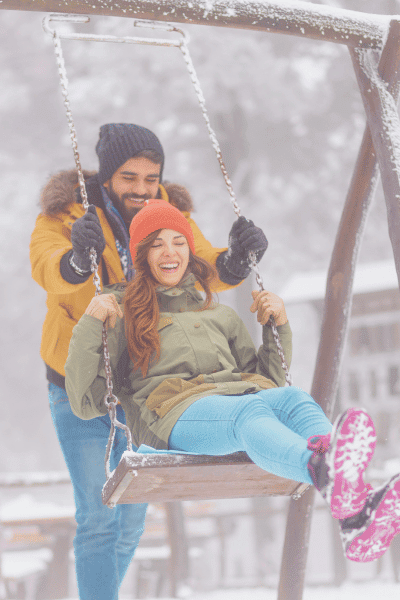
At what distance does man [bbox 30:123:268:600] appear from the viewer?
2.66 metres

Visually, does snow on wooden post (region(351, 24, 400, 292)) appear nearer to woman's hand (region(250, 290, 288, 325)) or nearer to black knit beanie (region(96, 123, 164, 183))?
woman's hand (region(250, 290, 288, 325))

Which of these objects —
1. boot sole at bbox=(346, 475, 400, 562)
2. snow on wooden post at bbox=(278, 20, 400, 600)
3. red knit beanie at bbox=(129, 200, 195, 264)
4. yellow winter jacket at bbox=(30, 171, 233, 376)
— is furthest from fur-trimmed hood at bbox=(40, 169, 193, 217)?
boot sole at bbox=(346, 475, 400, 562)

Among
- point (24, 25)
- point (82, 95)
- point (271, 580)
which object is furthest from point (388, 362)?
point (24, 25)

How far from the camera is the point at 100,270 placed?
2.85m

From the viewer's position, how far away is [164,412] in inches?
93.6

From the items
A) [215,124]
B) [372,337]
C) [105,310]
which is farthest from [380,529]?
[215,124]

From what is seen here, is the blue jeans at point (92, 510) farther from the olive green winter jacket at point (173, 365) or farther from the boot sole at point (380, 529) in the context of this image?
the boot sole at point (380, 529)

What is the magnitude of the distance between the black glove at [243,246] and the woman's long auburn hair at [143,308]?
0.17 metres

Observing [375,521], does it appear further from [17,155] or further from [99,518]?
[17,155]

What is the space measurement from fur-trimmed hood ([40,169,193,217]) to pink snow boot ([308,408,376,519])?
1516 millimetres

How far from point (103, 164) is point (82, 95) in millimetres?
9404

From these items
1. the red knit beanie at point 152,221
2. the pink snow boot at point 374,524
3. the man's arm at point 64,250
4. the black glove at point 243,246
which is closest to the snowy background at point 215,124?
the black glove at point 243,246

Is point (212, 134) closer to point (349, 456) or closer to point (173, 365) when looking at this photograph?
point (173, 365)

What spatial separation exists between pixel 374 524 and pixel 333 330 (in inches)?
78.9
